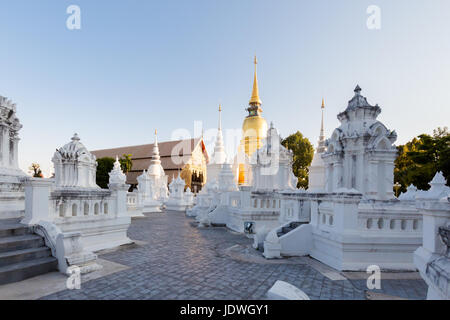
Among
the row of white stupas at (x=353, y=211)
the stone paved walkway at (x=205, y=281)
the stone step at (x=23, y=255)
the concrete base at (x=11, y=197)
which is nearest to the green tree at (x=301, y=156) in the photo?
the row of white stupas at (x=353, y=211)

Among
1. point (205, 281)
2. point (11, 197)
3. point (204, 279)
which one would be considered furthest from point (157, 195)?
point (205, 281)

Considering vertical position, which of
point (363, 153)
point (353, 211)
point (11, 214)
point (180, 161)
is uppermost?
point (363, 153)

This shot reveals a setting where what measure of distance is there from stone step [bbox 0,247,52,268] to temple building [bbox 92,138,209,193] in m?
40.8

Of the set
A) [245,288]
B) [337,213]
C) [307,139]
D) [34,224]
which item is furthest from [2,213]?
[307,139]

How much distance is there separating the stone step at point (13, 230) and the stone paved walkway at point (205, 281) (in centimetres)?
220

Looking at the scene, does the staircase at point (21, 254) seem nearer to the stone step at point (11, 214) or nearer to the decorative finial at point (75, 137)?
the stone step at point (11, 214)

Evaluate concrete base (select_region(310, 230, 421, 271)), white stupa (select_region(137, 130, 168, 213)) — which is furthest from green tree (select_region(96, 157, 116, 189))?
concrete base (select_region(310, 230, 421, 271))

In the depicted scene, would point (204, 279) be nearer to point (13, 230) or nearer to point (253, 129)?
point (13, 230)

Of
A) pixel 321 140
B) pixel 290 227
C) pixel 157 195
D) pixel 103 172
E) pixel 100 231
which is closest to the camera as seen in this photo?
pixel 100 231

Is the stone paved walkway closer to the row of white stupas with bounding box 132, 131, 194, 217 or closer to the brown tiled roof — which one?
the row of white stupas with bounding box 132, 131, 194, 217

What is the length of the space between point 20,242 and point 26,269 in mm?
866

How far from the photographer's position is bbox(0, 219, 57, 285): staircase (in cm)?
490

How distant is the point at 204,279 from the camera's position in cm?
547
